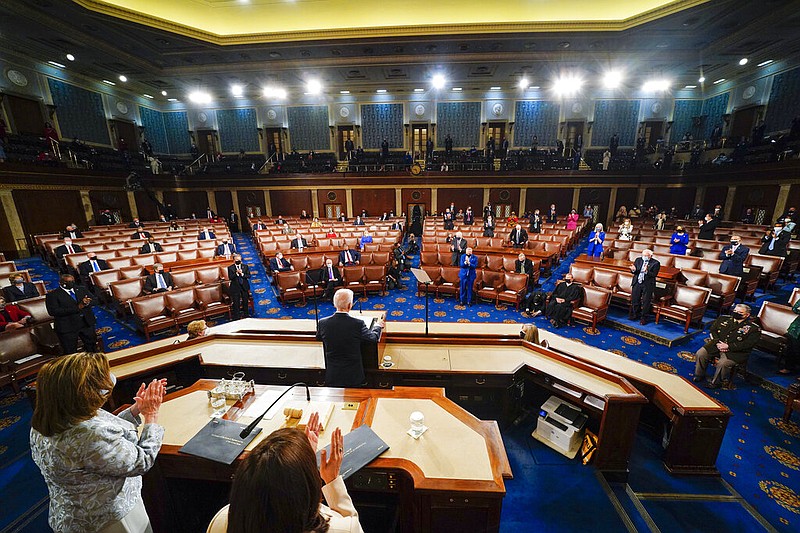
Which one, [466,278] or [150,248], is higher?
[150,248]

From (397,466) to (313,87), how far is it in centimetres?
2236

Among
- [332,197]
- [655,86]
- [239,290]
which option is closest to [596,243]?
[239,290]

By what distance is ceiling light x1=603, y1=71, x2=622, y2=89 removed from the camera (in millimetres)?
17984

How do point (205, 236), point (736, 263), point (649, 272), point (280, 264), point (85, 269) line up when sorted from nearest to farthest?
point (649, 272), point (736, 263), point (85, 269), point (280, 264), point (205, 236)

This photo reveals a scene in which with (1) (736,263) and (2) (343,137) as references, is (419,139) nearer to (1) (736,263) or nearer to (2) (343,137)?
(2) (343,137)

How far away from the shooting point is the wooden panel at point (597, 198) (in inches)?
743

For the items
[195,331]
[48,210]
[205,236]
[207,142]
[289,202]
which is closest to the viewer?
[195,331]

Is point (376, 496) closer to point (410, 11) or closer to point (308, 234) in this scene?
point (308, 234)

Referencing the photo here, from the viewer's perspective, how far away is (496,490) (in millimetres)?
1934

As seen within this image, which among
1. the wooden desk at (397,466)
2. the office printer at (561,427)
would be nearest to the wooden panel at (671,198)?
the office printer at (561,427)

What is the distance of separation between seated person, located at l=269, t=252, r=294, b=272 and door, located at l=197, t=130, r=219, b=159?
19.0m

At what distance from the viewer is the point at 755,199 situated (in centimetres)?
1455

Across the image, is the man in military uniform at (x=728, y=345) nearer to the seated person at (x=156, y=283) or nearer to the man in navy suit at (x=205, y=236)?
the seated person at (x=156, y=283)

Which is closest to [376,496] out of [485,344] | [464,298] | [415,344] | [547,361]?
[415,344]
